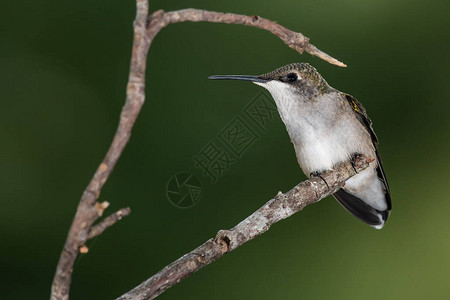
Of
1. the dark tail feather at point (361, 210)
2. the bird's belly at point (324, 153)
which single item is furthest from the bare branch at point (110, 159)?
the dark tail feather at point (361, 210)

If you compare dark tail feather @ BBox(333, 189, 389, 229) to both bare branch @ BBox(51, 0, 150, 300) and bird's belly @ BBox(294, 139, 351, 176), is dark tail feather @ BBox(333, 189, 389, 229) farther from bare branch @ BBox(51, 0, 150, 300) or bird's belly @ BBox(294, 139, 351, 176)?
bare branch @ BBox(51, 0, 150, 300)

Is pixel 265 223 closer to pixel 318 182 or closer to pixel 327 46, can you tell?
pixel 318 182

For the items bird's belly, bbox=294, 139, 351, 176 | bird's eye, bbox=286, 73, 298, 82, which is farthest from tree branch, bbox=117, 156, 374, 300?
bird's eye, bbox=286, 73, 298, 82

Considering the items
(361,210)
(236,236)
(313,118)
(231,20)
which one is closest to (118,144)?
(231,20)

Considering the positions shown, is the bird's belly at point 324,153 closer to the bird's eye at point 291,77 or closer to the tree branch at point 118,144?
the bird's eye at point 291,77

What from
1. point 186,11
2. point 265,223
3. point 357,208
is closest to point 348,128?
point 357,208

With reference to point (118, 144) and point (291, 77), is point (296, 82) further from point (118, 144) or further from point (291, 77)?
point (118, 144)
